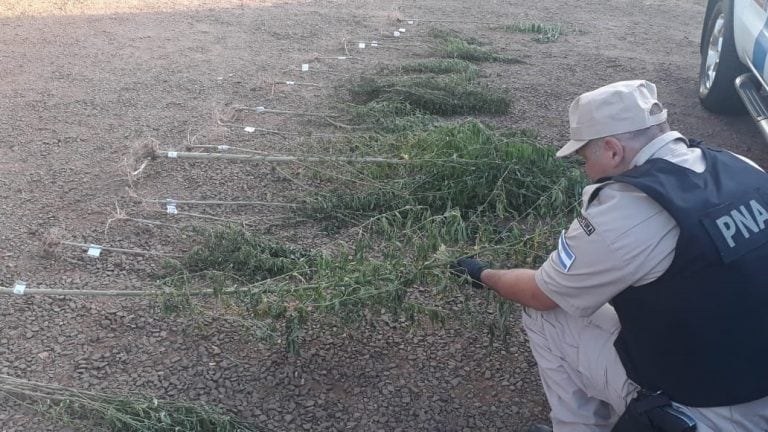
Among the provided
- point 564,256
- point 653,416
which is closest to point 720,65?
point 564,256

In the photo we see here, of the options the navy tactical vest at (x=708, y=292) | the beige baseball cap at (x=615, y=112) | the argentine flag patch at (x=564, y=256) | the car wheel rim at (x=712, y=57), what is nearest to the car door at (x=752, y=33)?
the car wheel rim at (x=712, y=57)

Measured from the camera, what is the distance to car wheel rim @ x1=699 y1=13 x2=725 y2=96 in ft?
19.6

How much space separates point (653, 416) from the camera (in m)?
2.14

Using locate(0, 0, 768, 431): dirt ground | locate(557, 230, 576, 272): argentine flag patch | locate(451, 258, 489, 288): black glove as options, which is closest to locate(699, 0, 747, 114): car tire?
locate(0, 0, 768, 431): dirt ground

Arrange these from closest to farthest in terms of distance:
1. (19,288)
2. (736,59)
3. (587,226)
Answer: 1. (587,226)
2. (19,288)
3. (736,59)

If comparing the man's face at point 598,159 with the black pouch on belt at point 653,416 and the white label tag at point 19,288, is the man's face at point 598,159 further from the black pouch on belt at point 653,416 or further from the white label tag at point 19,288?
the white label tag at point 19,288

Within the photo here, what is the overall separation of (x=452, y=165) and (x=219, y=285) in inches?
69.3

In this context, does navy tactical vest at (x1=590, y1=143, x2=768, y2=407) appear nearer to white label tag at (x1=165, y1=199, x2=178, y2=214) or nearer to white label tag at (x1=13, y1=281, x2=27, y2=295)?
white label tag at (x1=13, y1=281, x2=27, y2=295)

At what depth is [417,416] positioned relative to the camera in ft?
9.55

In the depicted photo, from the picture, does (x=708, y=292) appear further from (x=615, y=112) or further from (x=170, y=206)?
(x=170, y=206)

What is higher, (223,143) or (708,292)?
(708,292)

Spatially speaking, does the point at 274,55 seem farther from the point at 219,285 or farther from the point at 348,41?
the point at 219,285

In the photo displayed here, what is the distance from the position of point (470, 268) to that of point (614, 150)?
811 millimetres

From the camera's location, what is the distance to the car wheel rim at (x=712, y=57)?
19.6 feet
